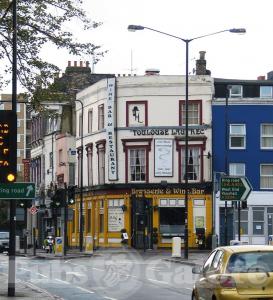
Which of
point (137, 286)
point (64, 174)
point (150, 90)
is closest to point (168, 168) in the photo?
point (150, 90)

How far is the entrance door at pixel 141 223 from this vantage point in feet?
194

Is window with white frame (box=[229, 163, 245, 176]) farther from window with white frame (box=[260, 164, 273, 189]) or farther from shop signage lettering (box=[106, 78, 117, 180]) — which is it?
shop signage lettering (box=[106, 78, 117, 180])

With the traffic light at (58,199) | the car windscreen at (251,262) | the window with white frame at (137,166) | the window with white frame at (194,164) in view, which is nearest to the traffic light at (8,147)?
the car windscreen at (251,262)

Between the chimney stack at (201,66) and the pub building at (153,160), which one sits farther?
the chimney stack at (201,66)

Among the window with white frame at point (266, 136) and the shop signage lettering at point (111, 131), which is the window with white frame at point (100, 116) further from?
the window with white frame at point (266, 136)

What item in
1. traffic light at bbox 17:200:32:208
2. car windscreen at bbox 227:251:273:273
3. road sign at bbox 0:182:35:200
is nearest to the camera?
car windscreen at bbox 227:251:273:273

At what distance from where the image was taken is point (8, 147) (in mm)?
20438

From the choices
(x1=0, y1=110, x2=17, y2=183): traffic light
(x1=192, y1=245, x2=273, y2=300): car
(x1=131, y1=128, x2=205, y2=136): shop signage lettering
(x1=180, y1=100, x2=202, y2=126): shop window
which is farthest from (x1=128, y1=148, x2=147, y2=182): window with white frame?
(x1=192, y1=245, x2=273, y2=300): car

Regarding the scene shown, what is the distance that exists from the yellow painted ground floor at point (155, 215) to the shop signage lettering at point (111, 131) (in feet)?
4.88

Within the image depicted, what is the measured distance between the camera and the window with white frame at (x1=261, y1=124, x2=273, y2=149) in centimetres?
5959

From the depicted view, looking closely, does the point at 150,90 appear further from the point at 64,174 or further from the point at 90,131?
the point at 64,174

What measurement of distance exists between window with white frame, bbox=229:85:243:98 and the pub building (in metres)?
2.24

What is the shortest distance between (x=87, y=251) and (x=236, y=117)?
15.0m

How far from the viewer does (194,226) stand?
58.7 metres
